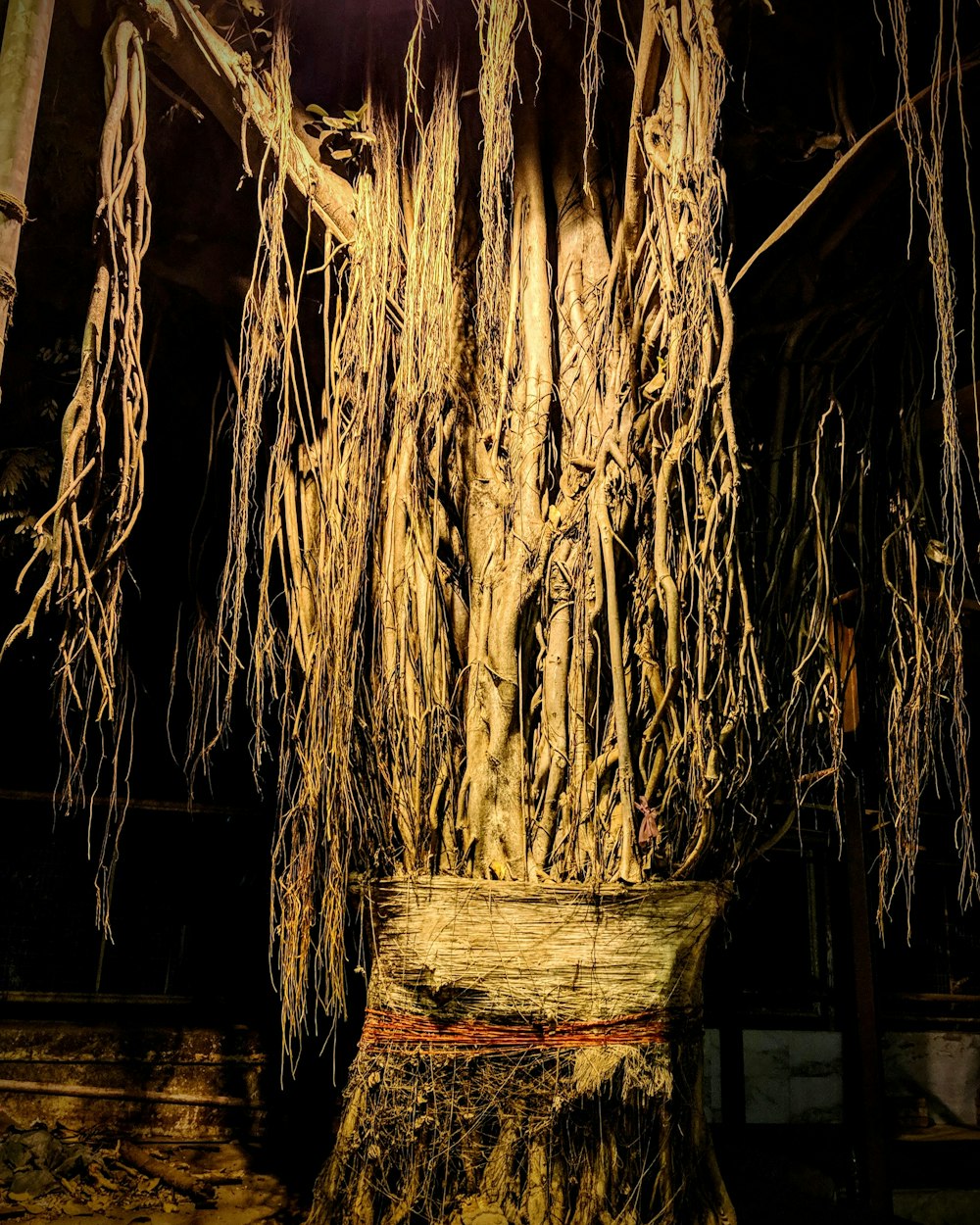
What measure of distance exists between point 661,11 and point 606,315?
0.67 meters

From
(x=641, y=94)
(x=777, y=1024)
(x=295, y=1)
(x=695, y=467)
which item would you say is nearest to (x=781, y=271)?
(x=641, y=94)

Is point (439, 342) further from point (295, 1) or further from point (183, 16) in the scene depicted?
point (295, 1)

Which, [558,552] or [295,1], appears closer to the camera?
[558,552]

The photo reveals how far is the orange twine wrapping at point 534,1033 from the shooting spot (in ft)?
6.58

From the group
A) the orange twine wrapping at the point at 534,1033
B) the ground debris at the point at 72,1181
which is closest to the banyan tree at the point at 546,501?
the orange twine wrapping at the point at 534,1033

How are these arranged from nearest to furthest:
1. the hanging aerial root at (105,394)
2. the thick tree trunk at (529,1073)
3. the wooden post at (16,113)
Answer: the wooden post at (16,113), the thick tree trunk at (529,1073), the hanging aerial root at (105,394)

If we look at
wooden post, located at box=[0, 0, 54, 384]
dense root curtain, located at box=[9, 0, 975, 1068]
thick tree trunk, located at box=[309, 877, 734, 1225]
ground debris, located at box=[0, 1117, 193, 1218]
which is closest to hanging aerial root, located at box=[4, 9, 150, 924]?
dense root curtain, located at box=[9, 0, 975, 1068]

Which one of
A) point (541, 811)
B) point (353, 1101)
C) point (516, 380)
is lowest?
point (353, 1101)

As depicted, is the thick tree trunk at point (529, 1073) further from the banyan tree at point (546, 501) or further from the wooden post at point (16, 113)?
the wooden post at point (16, 113)

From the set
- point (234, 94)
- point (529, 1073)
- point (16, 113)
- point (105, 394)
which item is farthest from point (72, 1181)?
point (234, 94)

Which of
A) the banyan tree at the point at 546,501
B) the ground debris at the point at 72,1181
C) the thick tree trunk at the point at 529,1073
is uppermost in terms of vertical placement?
the banyan tree at the point at 546,501

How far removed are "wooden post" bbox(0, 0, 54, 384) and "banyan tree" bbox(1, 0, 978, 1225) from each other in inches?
27.8

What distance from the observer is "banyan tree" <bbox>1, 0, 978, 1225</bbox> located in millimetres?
2039

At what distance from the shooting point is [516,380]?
248 centimetres
